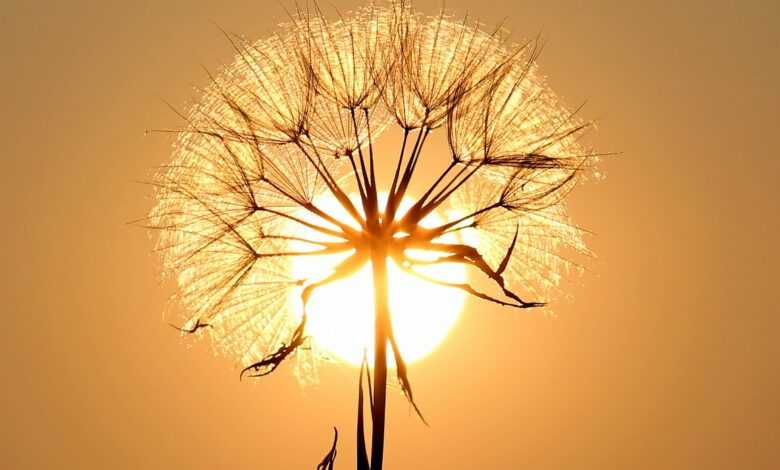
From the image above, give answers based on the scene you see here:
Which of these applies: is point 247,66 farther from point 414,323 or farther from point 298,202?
point 414,323

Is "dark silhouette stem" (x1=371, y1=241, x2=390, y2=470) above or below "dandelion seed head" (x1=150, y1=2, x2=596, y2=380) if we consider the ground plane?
below

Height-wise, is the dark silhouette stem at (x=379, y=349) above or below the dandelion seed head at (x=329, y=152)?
below

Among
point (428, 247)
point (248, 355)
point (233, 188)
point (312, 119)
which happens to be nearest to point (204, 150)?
point (233, 188)
